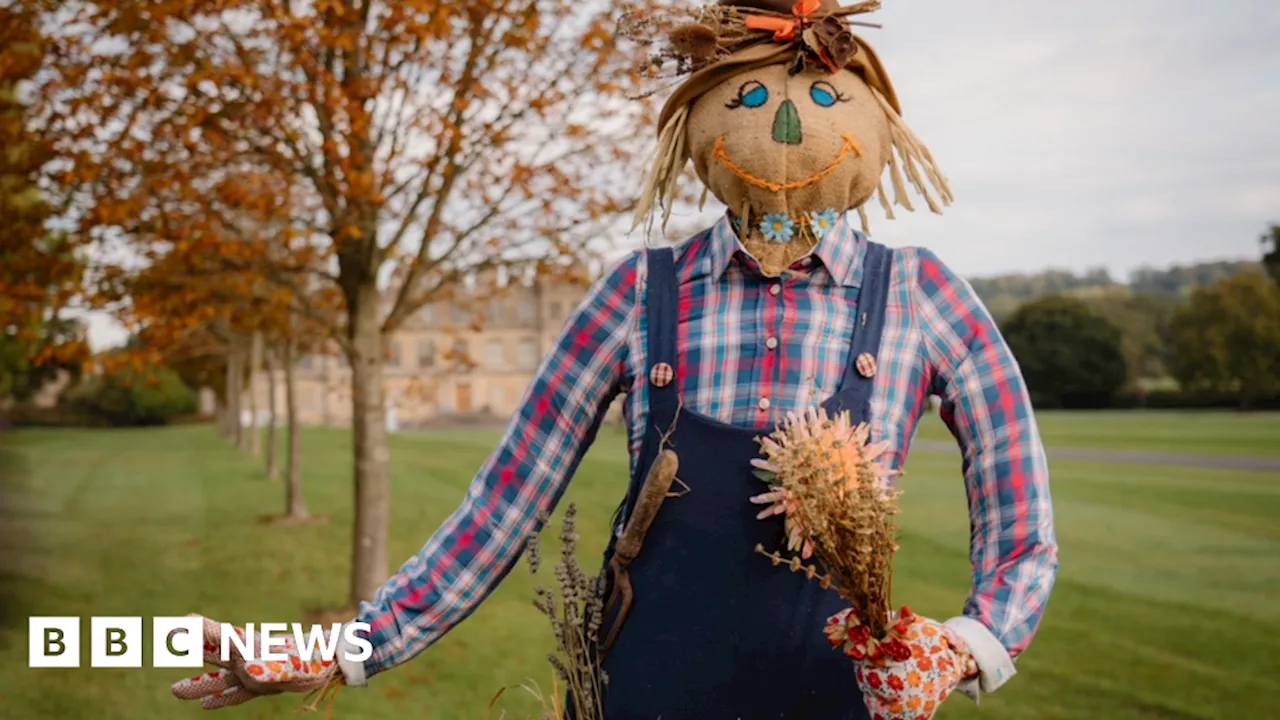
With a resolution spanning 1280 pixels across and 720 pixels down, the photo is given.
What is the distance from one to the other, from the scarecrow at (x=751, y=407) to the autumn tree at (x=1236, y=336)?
41.0 metres

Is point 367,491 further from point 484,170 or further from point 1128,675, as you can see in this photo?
point 1128,675

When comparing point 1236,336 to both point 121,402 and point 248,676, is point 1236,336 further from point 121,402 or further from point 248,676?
point 121,402

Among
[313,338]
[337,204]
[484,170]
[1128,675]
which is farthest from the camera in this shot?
[313,338]

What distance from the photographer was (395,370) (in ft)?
216

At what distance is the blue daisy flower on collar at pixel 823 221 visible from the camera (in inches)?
88.4

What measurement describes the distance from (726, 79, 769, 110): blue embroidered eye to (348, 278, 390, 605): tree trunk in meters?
6.52

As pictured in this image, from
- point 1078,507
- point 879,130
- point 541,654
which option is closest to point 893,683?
point 879,130

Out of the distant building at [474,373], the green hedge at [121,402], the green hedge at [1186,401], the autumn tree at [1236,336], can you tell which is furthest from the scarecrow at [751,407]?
the distant building at [474,373]

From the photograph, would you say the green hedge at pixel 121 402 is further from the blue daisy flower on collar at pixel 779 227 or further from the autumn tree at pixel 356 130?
the blue daisy flower on collar at pixel 779 227

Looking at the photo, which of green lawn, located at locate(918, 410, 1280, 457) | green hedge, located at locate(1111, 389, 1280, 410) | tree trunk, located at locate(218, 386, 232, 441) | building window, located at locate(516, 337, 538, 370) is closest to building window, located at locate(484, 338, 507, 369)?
building window, located at locate(516, 337, 538, 370)

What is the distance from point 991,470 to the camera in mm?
2082

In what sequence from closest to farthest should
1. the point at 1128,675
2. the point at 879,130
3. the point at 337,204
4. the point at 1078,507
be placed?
the point at 879,130 → the point at 1128,675 → the point at 337,204 → the point at 1078,507

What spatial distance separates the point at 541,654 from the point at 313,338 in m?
9.60

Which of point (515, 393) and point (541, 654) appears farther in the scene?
point (515, 393)
